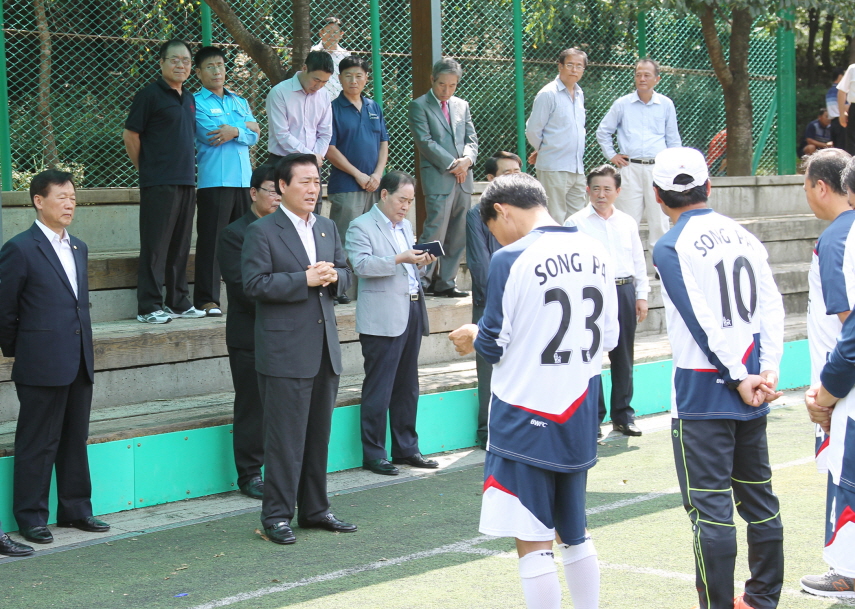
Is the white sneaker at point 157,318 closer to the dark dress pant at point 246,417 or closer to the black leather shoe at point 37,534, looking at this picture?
the dark dress pant at point 246,417

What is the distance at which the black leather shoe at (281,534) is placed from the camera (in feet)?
17.5

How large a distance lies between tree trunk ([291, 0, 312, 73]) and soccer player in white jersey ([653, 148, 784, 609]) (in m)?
4.73

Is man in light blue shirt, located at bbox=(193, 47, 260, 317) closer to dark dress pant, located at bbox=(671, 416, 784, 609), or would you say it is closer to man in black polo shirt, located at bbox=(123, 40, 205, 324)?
man in black polo shirt, located at bbox=(123, 40, 205, 324)

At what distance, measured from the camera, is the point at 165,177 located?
7.64m

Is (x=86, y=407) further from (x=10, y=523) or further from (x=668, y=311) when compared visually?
(x=668, y=311)

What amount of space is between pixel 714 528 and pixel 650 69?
7231mm

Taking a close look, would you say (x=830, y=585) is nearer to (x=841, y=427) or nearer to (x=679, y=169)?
(x=841, y=427)

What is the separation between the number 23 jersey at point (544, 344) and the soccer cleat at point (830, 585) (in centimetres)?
149

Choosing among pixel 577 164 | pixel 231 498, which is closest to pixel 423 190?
pixel 577 164

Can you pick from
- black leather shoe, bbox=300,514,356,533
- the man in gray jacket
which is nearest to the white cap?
black leather shoe, bbox=300,514,356,533

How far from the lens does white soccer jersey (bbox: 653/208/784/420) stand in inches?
150

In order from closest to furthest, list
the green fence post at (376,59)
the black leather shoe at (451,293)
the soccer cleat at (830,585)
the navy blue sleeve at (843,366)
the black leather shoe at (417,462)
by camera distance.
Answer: the navy blue sleeve at (843,366) → the soccer cleat at (830,585) → the black leather shoe at (417,462) → the black leather shoe at (451,293) → the green fence post at (376,59)

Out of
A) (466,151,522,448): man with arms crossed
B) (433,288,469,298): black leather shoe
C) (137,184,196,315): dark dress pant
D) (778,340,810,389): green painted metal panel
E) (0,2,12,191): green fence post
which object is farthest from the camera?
(778,340,810,389): green painted metal panel

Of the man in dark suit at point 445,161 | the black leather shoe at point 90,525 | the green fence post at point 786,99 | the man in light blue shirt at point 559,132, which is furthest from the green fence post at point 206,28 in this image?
the green fence post at point 786,99
